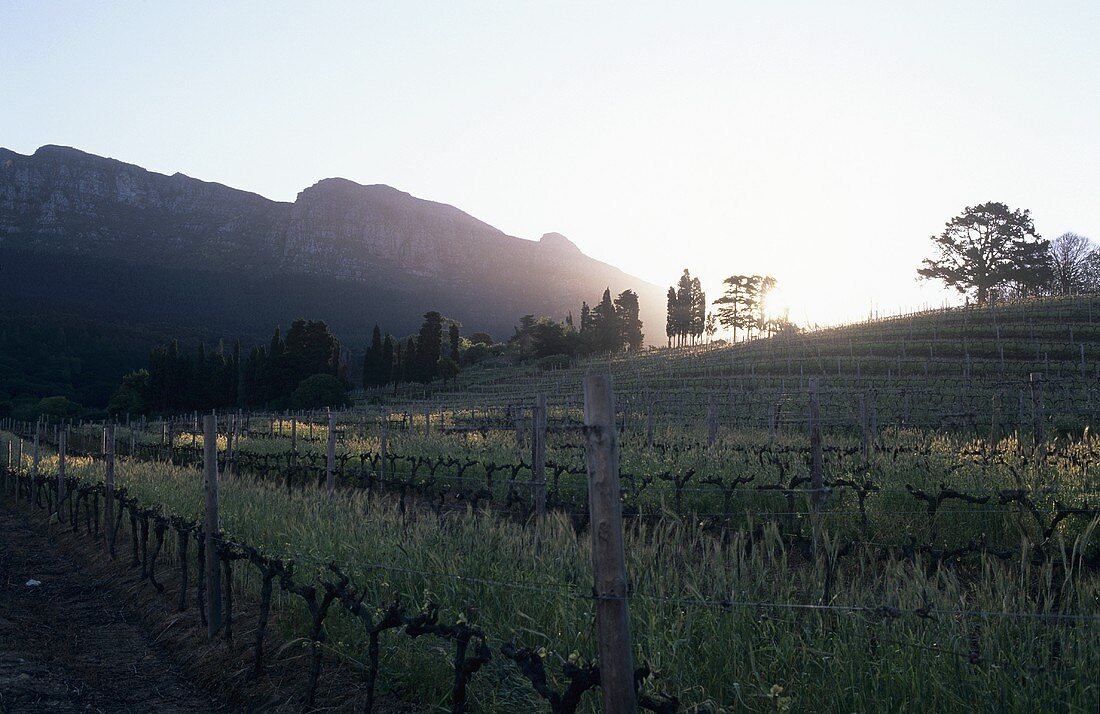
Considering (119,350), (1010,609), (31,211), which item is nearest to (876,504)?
(1010,609)

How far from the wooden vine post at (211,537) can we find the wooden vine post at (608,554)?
4248 mm

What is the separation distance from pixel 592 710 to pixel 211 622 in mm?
3821

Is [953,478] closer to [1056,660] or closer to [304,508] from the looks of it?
[1056,660]

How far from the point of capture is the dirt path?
4.98m

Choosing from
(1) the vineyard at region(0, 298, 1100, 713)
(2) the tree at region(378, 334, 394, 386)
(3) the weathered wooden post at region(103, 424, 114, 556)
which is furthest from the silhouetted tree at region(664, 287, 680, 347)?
(3) the weathered wooden post at region(103, 424, 114, 556)

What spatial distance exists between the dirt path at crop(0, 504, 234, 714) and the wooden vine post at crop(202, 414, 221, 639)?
0.45m

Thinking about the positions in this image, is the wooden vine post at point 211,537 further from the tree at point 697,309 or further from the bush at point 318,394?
the tree at point 697,309

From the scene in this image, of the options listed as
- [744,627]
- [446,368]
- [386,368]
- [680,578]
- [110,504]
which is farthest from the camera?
[386,368]

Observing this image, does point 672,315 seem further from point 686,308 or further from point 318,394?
point 318,394

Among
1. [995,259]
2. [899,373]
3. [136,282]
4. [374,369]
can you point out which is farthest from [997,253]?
[136,282]

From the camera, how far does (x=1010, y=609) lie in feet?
12.2

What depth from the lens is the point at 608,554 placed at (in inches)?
116

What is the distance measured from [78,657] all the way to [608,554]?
5.12 metres

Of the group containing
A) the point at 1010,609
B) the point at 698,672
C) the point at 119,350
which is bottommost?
the point at 698,672
